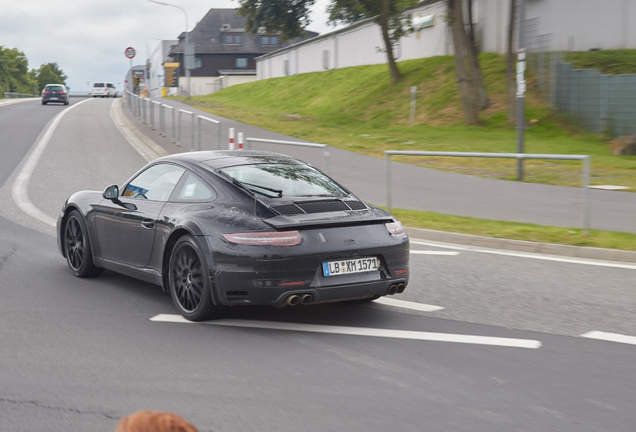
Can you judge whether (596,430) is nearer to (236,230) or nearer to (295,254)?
(295,254)

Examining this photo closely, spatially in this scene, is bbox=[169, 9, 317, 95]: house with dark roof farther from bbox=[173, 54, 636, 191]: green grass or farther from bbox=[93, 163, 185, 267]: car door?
bbox=[93, 163, 185, 267]: car door

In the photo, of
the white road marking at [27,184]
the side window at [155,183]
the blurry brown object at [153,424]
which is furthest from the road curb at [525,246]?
the blurry brown object at [153,424]

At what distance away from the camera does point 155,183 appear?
7320 mm

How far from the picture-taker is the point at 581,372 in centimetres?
499

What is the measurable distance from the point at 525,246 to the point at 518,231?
2.88 feet

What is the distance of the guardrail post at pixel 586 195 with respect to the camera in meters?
10.7

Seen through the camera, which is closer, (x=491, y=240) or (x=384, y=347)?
(x=384, y=347)

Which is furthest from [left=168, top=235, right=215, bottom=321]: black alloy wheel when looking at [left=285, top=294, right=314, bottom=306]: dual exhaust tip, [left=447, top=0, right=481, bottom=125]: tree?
[left=447, top=0, right=481, bottom=125]: tree

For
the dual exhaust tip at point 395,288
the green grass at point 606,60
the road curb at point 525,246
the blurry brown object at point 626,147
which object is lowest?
the road curb at point 525,246

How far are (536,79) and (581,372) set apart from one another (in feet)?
88.1

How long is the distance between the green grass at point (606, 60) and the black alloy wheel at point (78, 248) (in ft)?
79.3

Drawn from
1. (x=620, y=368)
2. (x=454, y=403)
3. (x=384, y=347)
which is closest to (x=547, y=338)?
(x=620, y=368)

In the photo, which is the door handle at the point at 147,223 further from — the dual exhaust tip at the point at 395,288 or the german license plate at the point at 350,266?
the dual exhaust tip at the point at 395,288

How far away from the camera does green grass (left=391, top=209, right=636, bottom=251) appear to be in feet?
33.8
